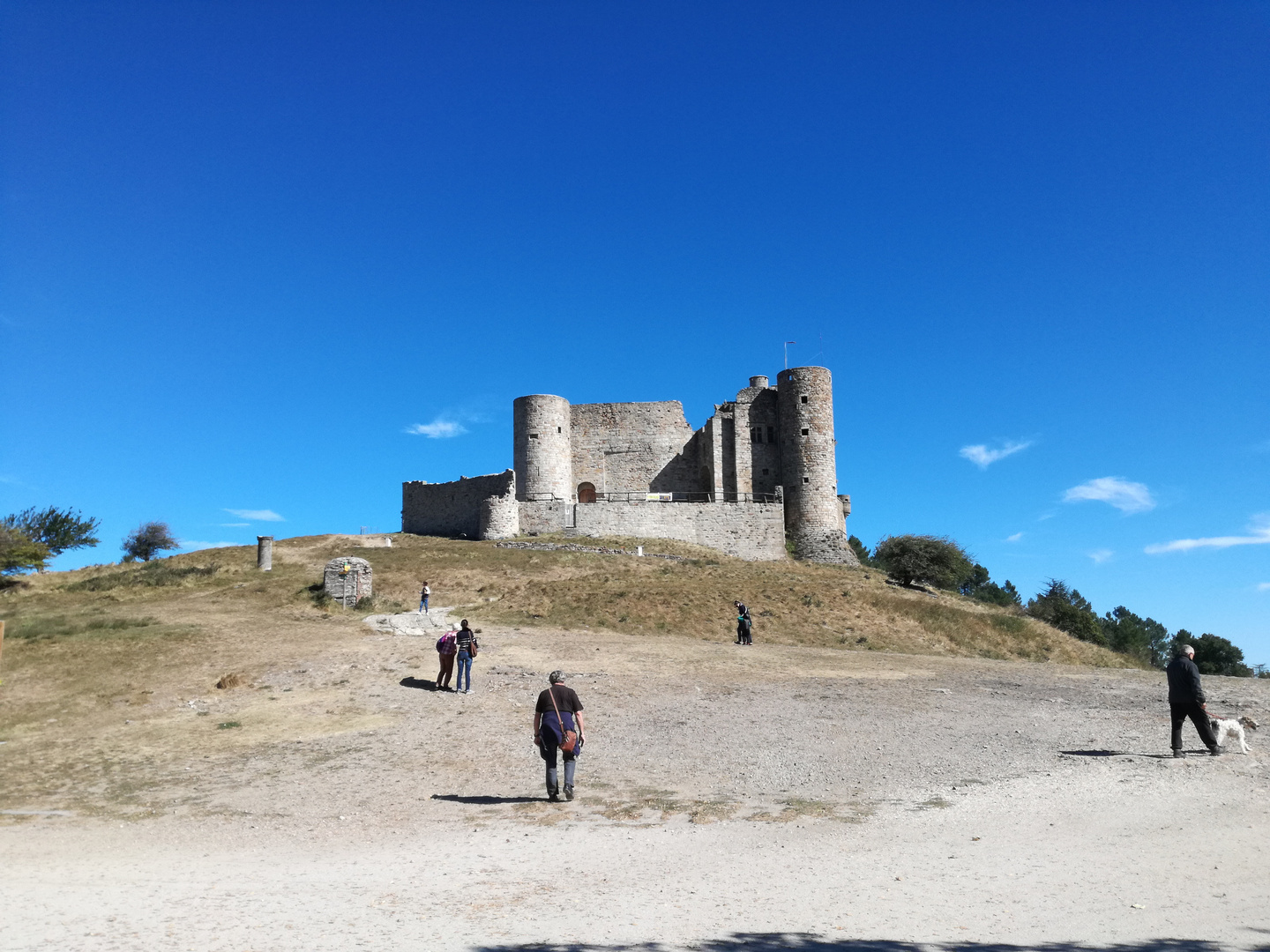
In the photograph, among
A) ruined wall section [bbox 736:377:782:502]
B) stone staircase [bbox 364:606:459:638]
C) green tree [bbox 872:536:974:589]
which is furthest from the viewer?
ruined wall section [bbox 736:377:782:502]

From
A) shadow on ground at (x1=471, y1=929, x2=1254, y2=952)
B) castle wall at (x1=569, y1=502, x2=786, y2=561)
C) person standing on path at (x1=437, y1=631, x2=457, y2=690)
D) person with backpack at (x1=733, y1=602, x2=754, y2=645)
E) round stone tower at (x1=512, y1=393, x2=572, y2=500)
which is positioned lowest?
shadow on ground at (x1=471, y1=929, x2=1254, y2=952)

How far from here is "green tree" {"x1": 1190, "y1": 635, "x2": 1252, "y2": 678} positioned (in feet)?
201

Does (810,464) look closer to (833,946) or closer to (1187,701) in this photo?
(1187,701)

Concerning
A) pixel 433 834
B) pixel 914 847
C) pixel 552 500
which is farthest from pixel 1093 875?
pixel 552 500

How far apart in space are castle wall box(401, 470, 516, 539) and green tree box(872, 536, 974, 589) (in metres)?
21.5

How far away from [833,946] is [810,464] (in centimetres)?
4539

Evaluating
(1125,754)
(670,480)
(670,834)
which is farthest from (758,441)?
(670,834)

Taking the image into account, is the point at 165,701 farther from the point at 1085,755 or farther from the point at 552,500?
the point at 552,500

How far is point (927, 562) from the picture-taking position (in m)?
44.2

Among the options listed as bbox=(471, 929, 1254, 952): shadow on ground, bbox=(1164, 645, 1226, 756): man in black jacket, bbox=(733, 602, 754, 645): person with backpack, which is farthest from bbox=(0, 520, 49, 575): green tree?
bbox=(1164, 645, 1226, 756): man in black jacket

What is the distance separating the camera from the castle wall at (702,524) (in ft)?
153

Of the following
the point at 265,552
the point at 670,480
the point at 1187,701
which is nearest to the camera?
the point at 1187,701

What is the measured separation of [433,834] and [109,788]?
17.7ft

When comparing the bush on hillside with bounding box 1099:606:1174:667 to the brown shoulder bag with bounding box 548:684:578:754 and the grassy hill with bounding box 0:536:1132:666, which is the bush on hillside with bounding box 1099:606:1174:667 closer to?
the grassy hill with bounding box 0:536:1132:666
